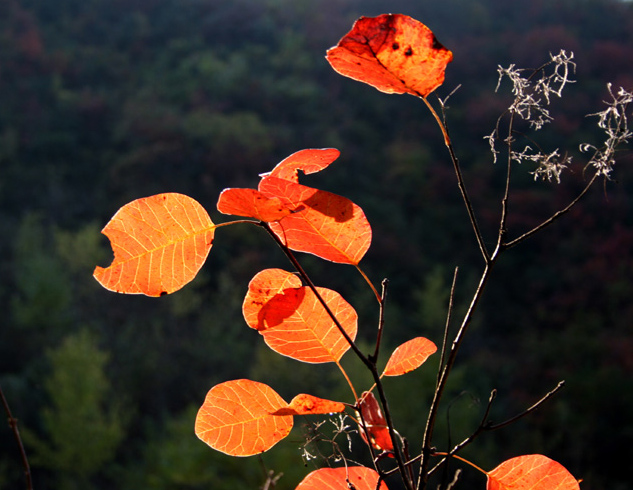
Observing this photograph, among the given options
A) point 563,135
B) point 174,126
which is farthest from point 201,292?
point 563,135

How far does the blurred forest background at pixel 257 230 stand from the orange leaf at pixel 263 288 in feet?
9.88

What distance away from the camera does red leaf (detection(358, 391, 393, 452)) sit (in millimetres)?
307

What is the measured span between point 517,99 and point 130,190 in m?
9.05

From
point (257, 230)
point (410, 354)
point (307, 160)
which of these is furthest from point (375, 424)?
point (257, 230)

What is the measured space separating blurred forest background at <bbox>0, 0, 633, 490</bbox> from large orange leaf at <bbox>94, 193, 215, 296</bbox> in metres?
3.06

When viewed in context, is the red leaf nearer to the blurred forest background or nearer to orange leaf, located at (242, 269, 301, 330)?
orange leaf, located at (242, 269, 301, 330)

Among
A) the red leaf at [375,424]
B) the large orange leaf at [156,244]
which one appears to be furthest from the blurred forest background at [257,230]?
the large orange leaf at [156,244]

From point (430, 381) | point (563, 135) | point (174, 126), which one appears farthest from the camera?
point (174, 126)

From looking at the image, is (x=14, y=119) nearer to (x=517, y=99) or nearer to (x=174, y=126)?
(x=174, y=126)

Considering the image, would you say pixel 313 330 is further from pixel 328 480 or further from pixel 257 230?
pixel 257 230

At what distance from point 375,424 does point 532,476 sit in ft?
0.29

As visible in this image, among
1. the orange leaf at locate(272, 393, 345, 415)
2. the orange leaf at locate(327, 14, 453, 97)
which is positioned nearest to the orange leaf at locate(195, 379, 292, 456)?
the orange leaf at locate(272, 393, 345, 415)

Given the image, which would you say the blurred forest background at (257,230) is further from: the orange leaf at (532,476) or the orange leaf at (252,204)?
the orange leaf at (252,204)

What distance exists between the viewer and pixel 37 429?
216 inches
